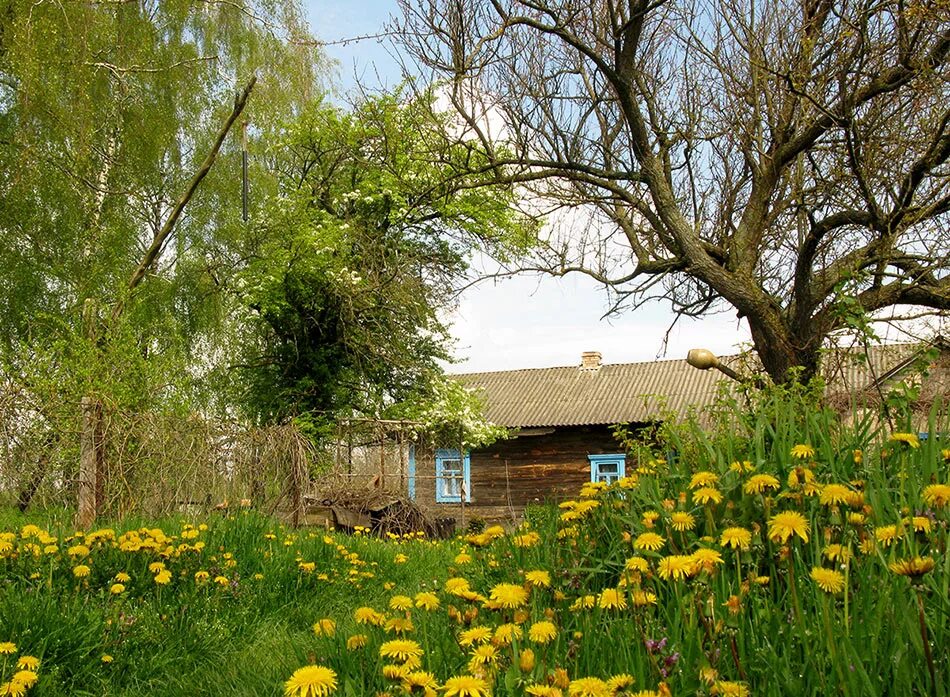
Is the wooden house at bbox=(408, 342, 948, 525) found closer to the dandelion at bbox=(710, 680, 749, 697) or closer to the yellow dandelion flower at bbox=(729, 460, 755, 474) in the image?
the yellow dandelion flower at bbox=(729, 460, 755, 474)

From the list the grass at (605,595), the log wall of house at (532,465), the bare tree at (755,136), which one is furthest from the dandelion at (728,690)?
the log wall of house at (532,465)

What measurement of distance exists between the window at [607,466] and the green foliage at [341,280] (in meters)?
5.56

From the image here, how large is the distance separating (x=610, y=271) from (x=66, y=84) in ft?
30.1

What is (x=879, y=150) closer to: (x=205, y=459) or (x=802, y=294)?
(x=802, y=294)

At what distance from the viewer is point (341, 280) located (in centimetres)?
1697

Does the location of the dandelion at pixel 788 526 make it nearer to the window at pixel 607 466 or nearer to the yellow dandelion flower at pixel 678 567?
the yellow dandelion flower at pixel 678 567

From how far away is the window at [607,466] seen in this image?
21.7 meters

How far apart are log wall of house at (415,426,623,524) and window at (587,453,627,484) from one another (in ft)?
0.51

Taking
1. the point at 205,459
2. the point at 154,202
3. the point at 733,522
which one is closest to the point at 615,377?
the point at 154,202

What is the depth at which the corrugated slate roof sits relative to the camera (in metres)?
21.8

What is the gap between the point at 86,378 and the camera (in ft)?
27.6

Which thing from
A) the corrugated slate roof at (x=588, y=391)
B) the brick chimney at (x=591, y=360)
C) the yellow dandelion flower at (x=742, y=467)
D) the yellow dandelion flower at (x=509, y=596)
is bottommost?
the yellow dandelion flower at (x=509, y=596)

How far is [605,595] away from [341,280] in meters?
15.2

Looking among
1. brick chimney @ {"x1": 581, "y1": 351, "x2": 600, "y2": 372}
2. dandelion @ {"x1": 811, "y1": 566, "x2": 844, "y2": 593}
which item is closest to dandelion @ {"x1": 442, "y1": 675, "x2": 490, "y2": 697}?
dandelion @ {"x1": 811, "y1": 566, "x2": 844, "y2": 593}
